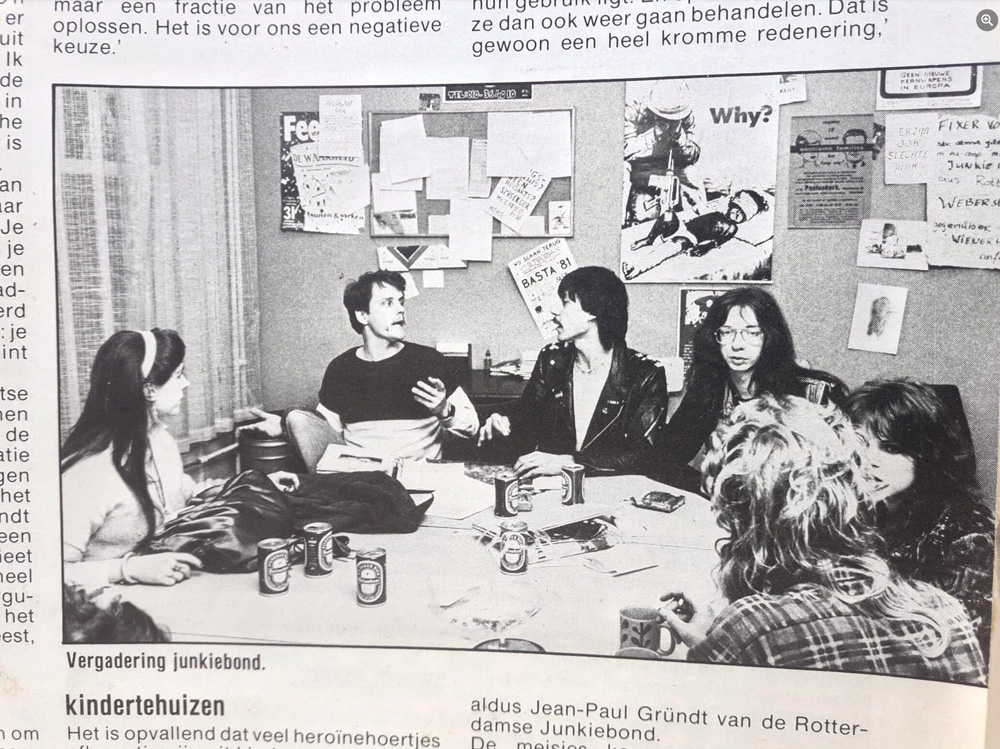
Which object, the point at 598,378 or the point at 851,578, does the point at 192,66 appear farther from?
the point at 851,578

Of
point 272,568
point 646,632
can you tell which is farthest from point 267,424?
point 646,632

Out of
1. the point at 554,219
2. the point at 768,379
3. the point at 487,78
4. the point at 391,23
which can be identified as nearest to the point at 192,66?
the point at 391,23

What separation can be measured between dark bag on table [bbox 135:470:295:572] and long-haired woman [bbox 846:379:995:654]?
71 cm

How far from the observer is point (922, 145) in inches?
30.0

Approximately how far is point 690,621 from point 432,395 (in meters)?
0.41

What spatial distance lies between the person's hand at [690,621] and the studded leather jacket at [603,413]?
0.17 meters

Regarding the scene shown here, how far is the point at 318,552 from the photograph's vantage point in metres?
0.81

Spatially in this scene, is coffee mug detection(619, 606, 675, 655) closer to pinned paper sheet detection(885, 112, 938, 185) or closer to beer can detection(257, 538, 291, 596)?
beer can detection(257, 538, 291, 596)

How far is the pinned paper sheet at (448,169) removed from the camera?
0.80 meters

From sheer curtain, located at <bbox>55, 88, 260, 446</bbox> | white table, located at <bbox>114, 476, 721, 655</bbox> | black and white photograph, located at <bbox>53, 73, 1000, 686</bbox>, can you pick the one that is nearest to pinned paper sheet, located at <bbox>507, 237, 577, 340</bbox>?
black and white photograph, located at <bbox>53, 73, 1000, 686</bbox>

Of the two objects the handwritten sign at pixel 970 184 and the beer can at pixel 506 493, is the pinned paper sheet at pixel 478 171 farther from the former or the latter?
the handwritten sign at pixel 970 184

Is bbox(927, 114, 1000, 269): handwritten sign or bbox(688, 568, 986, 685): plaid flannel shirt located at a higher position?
bbox(927, 114, 1000, 269): handwritten sign

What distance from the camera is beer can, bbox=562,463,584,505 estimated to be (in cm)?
81

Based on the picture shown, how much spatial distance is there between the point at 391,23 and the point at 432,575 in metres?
0.66
